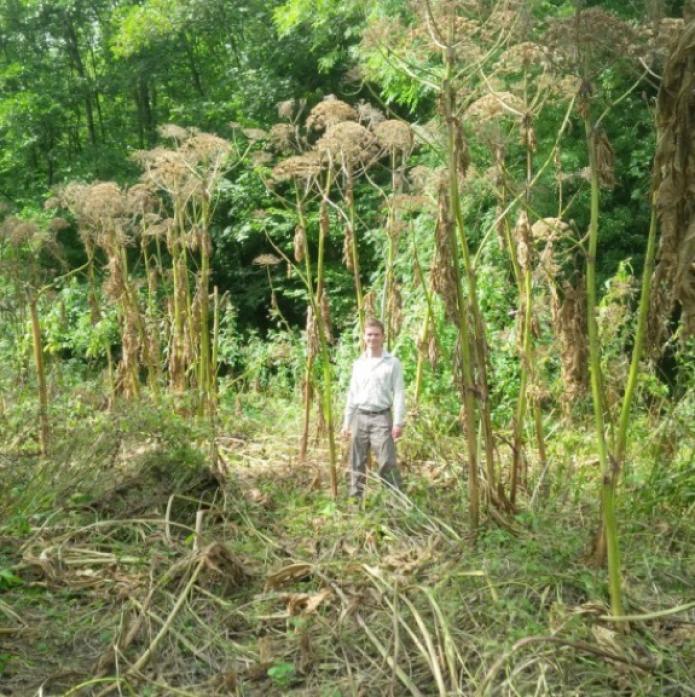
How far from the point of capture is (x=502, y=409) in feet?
30.8

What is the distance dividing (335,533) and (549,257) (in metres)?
2.52

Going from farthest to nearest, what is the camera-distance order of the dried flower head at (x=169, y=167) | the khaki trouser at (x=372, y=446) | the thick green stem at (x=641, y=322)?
the dried flower head at (x=169, y=167) < the khaki trouser at (x=372, y=446) < the thick green stem at (x=641, y=322)

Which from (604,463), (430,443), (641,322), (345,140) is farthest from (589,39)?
(430,443)

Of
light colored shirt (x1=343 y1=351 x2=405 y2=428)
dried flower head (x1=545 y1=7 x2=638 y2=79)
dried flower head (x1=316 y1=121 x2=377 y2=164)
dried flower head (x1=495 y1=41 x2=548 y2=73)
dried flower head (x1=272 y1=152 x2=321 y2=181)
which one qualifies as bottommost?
light colored shirt (x1=343 y1=351 x2=405 y2=428)

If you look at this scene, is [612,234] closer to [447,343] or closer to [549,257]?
[447,343]

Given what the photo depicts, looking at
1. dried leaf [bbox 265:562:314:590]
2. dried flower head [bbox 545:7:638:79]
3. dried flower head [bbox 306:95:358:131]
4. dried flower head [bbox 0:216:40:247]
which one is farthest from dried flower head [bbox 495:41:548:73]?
dried flower head [bbox 0:216:40:247]

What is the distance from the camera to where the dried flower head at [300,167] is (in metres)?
6.99

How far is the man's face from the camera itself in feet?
22.0

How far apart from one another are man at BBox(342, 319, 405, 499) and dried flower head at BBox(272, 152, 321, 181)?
4.38 feet

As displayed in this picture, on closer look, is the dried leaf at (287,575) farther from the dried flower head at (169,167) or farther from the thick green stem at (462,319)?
the dried flower head at (169,167)

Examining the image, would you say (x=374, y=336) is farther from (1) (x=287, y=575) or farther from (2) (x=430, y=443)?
(1) (x=287, y=575)

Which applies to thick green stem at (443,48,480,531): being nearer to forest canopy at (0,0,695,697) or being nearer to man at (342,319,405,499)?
forest canopy at (0,0,695,697)

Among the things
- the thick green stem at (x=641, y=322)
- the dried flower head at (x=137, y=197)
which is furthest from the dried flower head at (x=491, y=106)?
the dried flower head at (x=137, y=197)

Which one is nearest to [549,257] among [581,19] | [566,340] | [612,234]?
[566,340]
